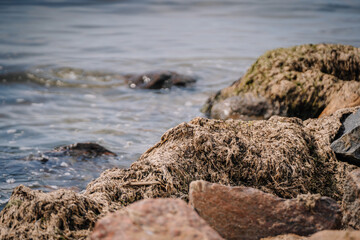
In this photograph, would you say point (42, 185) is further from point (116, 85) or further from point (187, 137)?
point (116, 85)

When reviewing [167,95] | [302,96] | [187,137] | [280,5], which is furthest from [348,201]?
[280,5]

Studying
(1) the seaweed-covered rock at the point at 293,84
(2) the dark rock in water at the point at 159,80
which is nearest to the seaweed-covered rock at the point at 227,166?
(1) the seaweed-covered rock at the point at 293,84

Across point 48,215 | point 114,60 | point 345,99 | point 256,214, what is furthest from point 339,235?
point 114,60

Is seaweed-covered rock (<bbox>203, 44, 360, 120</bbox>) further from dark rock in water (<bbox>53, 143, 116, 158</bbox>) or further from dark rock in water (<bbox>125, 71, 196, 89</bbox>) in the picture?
dark rock in water (<bbox>125, 71, 196, 89</bbox>)

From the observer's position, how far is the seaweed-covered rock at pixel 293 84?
7.25m

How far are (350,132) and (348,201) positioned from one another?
3.88 feet

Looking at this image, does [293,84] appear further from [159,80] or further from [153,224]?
[153,224]

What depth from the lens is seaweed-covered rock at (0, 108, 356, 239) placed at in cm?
372

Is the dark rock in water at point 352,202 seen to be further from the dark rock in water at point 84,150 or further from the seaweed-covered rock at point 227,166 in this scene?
the dark rock in water at point 84,150

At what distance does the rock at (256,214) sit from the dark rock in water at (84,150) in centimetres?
371

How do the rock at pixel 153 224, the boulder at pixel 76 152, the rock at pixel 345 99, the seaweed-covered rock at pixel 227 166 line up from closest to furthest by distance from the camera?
1. the rock at pixel 153 224
2. the seaweed-covered rock at pixel 227 166
3. the boulder at pixel 76 152
4. the rock at pixel 345 99

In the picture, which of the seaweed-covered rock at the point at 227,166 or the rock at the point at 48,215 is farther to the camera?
the seaweed-covered rock at the point at 227,166

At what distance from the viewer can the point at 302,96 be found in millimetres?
7340

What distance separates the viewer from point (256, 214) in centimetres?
298
